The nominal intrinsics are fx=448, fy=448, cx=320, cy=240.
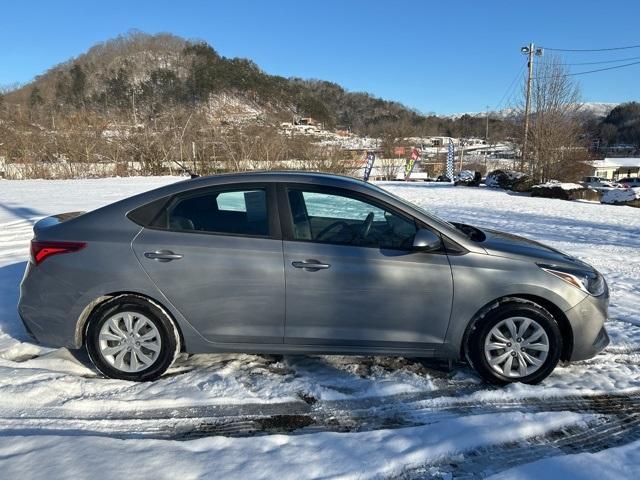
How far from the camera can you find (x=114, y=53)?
147 meters

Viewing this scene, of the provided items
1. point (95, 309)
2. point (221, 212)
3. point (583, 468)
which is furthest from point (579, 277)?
point (95, 309)

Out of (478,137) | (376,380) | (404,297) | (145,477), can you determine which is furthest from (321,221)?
(478,137)

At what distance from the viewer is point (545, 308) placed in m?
3.40

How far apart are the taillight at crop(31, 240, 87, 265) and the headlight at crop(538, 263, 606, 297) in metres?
3.49

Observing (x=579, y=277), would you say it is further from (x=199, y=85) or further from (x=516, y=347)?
(x=199, y=85)

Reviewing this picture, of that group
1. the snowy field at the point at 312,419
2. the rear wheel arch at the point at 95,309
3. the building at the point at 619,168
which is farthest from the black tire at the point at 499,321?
the building at the point at 619,168

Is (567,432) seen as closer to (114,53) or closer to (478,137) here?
(478,137)

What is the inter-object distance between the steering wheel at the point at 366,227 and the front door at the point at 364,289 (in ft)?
0.10

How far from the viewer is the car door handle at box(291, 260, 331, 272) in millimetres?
3254

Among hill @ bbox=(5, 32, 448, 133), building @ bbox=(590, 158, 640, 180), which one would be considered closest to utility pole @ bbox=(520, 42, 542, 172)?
building @ bbox=(590, 158, 640, 180)

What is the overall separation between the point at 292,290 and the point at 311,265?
23cm

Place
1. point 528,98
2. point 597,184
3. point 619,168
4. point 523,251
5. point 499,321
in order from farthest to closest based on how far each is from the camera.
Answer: point 619,168 < point 597,184 < point 528,98 < point 523,251 < point 499,321

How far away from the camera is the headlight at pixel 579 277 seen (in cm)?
336

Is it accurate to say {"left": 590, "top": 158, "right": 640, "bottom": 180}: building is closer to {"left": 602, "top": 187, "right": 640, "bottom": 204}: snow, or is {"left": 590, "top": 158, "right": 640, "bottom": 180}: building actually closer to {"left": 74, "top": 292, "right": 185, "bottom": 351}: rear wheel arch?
{"left": 602, "top": 187, "right": 640, "bottom": 204}: snow
